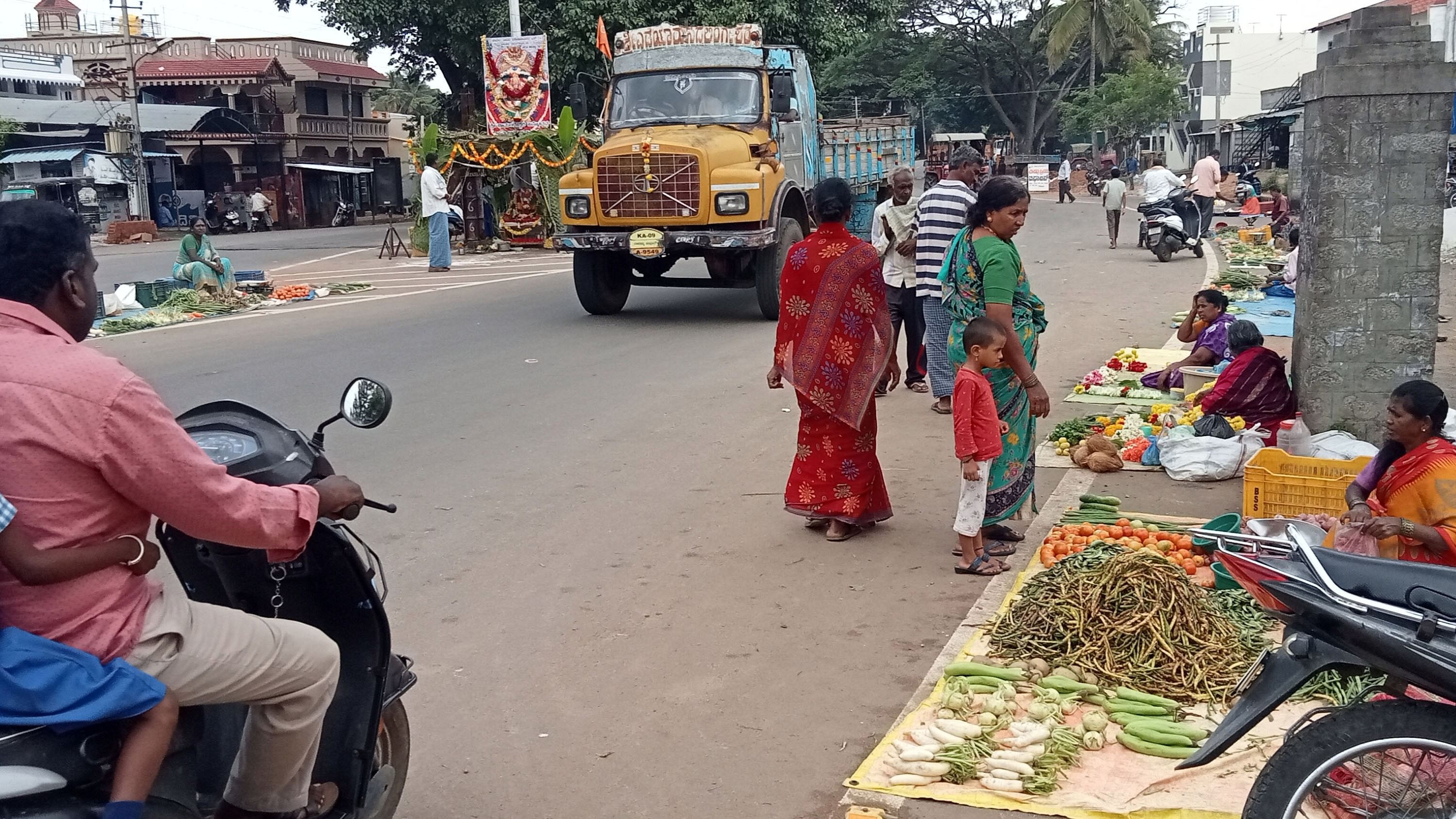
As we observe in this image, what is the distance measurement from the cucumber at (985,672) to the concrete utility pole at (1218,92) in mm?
47076

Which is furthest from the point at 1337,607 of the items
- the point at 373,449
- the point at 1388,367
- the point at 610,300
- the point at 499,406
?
the point at 610,300

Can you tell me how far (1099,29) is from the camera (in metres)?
53.2

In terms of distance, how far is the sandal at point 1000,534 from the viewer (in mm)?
5953

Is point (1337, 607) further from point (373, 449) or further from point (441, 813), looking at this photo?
point (373, 449)

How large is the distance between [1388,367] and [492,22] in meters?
26.0

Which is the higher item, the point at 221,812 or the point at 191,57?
the point at 191,57

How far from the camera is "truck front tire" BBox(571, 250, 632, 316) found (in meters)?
14.1

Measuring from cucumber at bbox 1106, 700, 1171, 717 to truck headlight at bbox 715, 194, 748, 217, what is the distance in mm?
9343

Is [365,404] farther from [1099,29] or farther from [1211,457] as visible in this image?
[1099,29]

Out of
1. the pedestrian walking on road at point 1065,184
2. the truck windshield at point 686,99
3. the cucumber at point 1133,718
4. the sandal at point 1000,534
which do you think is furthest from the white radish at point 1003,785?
the pedestrian walking on road at point 1065,184

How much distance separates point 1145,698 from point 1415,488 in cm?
130

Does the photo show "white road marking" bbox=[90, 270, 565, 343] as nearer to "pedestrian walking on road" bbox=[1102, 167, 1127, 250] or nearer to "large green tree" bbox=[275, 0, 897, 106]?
"pedestrian walking on road" bbox=[1102, 167, 1127, 250]

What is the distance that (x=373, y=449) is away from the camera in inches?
313

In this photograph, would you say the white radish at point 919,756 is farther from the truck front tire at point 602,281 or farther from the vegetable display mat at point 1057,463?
the truck front tire at point 602,281
